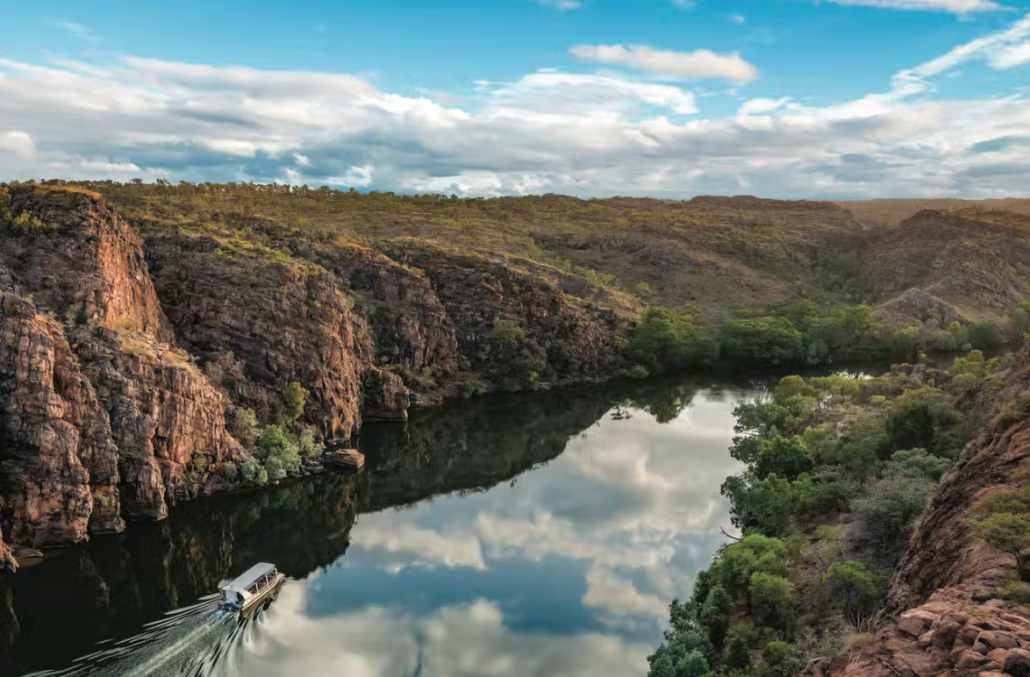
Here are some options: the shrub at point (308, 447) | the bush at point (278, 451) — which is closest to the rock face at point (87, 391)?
the bush at point (278, 451)

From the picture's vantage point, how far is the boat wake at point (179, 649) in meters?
34.2

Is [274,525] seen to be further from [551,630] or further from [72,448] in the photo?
[551,630]

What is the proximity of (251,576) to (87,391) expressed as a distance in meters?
18.4

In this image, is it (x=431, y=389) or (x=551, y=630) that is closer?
(x=551, y=630)

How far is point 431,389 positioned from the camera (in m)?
92.6

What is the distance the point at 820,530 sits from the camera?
41156 millimetres

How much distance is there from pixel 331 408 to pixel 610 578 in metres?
35.4

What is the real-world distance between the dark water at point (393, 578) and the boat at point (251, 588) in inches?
31.1

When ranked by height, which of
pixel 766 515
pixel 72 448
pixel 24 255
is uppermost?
pixel 24 255

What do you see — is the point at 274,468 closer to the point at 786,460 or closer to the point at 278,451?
the point at 278,451

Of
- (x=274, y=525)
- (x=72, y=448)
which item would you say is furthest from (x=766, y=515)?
(x=72, y=448)

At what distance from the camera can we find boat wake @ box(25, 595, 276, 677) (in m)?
34.2

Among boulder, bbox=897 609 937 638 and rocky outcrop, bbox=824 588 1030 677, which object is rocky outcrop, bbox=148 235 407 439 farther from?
boulder, bbox=897 609 937 638

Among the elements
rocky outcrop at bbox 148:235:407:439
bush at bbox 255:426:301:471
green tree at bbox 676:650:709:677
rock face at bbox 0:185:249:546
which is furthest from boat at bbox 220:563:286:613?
rocky outcrop at bbox 148:235:407:439
